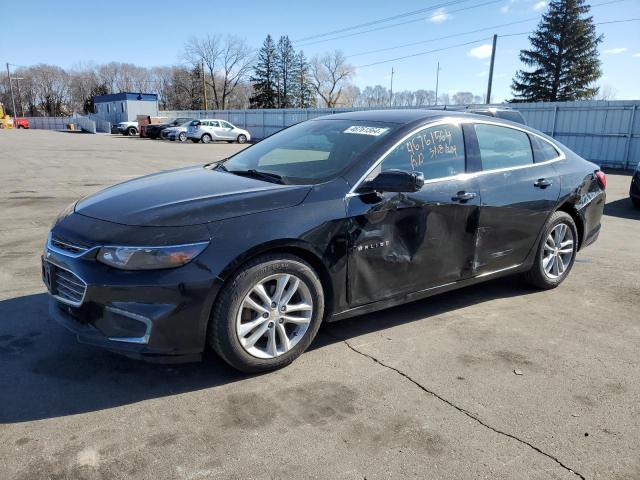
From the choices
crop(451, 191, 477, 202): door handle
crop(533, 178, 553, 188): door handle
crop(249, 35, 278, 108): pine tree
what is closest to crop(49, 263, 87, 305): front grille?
crop(451, 191, 477, 202): door handle

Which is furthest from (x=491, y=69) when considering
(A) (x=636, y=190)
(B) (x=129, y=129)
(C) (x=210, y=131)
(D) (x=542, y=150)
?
(D) (x=542, y=150)

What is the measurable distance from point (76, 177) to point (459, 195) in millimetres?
12166

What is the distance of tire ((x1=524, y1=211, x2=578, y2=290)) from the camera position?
491cm

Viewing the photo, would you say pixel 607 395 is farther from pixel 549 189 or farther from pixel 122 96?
pixel 122 96

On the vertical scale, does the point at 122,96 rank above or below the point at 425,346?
above

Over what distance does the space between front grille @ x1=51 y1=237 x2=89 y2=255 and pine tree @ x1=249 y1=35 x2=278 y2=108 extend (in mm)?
79105

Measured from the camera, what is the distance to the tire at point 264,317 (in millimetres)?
3080

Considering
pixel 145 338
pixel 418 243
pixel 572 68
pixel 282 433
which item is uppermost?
→ pixel 572 68

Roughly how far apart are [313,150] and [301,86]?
8420 centimetres

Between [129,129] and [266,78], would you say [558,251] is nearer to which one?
[129,129]

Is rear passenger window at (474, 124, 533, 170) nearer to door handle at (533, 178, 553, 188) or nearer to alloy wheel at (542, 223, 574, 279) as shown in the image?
door handle at (533, 178, 553, 188)

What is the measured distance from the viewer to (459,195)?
13.3ft

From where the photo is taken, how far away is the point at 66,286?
3131 millimetres

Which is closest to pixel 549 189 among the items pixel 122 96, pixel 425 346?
pixel 425 346
